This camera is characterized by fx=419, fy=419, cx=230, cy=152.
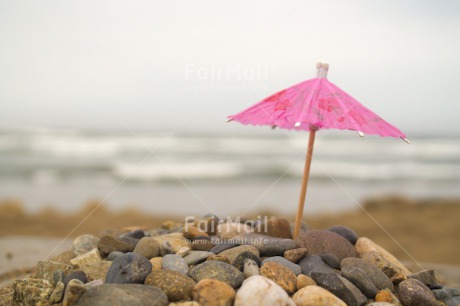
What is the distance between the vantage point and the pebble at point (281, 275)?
131 inches

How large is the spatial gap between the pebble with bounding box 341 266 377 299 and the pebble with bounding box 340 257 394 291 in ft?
0.50

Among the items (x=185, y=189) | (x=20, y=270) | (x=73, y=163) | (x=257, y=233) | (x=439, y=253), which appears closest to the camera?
(x=257, y=233)

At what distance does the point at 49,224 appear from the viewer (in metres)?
9.59

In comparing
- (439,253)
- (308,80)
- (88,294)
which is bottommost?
(439,253)

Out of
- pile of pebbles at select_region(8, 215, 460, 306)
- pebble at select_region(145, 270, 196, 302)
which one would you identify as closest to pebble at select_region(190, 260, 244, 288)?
pile of pebbles at select_region(8, 215, 460, 306)

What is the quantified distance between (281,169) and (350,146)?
6.02 meters

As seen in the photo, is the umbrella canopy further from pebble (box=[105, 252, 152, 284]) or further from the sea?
the sea

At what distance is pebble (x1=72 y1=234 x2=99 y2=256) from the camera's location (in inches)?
179

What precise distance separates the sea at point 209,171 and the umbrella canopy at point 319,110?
7.23 metres

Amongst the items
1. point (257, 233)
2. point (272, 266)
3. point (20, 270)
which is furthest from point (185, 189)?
point (272, 266)

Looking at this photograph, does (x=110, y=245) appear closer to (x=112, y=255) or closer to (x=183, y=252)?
(x=112, y=255)

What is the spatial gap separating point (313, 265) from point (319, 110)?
4.47 feet

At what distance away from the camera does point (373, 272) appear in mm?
3768

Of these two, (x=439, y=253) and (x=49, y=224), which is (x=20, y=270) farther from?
(x=439, y=253)
